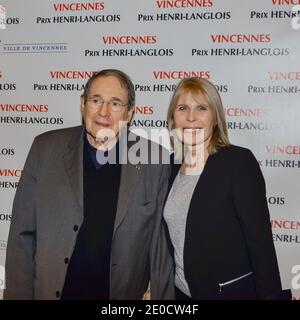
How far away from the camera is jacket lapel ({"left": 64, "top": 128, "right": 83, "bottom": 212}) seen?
1.61m

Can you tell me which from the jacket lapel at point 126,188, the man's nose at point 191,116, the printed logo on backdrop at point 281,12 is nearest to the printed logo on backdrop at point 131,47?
the printed logo on backdrop at point 281,12

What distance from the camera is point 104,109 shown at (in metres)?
1.65

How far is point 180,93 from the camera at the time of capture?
1767 mm

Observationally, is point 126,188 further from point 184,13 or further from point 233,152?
point 184,13

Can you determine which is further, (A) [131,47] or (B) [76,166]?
(A) [131,47]

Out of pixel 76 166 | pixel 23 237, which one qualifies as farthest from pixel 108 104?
pixel 23 237

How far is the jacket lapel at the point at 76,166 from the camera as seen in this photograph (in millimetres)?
1610

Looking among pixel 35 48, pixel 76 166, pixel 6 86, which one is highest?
pixel 35 48

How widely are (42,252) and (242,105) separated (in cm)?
146

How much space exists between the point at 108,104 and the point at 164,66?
2.59 feet

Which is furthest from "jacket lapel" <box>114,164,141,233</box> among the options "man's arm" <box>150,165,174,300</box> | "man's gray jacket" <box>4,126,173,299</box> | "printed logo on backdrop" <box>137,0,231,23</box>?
"printed logo on backdrop" <box>137,0,231,23</box>

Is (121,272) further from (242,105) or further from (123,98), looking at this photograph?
(242,105)

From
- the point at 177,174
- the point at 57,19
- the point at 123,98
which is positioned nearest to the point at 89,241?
the point at 177,174

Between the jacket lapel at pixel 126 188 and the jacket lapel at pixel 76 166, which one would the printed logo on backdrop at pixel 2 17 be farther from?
the jacket lapel at pixel 126 188
